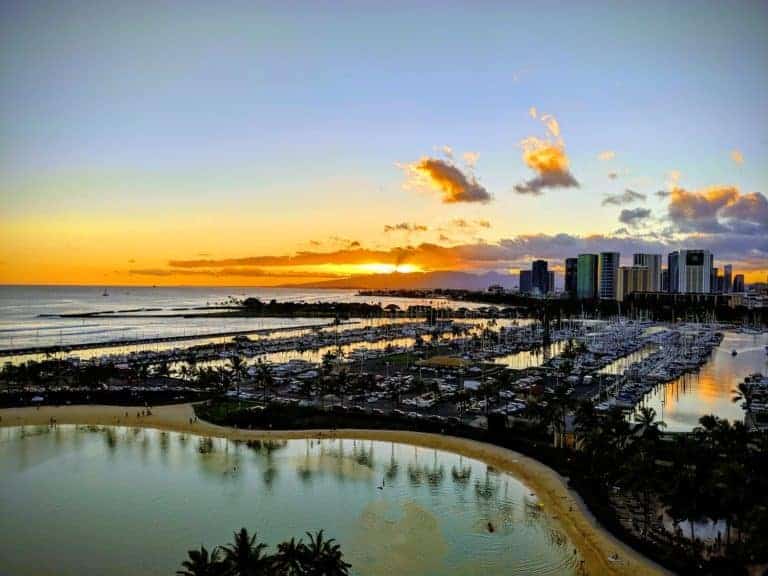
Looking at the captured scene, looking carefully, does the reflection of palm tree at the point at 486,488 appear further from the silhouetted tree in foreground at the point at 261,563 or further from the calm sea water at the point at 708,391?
the calm sea water at the point at 708,391

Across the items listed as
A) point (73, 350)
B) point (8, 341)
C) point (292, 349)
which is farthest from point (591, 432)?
point (8, 341)

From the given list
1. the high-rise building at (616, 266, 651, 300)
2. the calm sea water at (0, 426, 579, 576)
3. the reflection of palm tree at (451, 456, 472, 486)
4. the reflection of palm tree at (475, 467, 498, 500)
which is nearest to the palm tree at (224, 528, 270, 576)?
the calm sea water at (0, 426, 579, 576)

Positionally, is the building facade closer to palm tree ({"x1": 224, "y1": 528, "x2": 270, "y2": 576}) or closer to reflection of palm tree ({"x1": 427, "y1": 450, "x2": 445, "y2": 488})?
reflection of palm tree ({"x1": 427, "y1": 450, "x2": 445, "y2": 488})

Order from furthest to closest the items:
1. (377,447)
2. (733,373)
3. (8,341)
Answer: (8,341) → (733,373) → (377,447)

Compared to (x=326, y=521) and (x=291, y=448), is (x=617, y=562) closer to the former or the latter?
(x=326, y=521)

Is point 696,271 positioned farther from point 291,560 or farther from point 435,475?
point 291,560

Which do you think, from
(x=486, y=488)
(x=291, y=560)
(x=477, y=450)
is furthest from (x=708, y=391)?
(x=291, y=560)

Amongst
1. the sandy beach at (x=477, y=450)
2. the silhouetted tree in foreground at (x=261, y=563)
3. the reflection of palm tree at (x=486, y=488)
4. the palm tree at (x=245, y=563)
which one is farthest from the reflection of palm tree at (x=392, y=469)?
the palm tree at (x=245, y=563)
